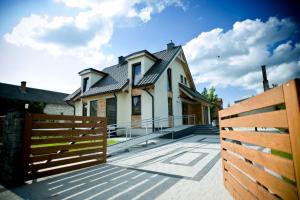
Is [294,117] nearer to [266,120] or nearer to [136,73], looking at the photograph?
[266,120]

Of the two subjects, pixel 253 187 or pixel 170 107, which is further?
pixel 170 107

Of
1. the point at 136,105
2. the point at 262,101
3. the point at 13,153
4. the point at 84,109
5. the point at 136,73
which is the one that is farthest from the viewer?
the point at 84,109

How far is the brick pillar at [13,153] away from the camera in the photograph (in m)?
3.83

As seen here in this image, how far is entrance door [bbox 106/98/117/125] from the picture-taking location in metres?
14.8

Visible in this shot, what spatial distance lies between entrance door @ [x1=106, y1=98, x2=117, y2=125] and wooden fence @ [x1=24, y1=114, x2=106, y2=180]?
356 inches

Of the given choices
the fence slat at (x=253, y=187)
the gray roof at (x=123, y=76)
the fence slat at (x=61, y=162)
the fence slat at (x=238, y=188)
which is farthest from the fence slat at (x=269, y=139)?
the gray roof at (x=123, y=76)

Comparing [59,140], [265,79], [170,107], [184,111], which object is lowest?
[59,140]

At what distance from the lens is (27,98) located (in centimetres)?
2944

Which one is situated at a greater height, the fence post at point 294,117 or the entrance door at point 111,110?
the entrance door at point 111,110

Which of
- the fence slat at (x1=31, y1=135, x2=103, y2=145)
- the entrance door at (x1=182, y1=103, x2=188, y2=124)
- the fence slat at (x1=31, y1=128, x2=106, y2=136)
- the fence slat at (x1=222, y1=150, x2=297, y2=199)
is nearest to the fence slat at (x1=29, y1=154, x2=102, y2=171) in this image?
the fence slat at (x1=31, y1=135, x2=103, y2=145)

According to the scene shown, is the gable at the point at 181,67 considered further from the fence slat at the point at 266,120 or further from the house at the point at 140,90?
the fence slat at the point at 266,120

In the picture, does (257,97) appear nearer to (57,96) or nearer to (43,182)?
(43,182)

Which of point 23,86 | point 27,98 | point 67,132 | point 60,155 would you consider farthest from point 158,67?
point 23,86

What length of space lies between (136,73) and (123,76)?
1694 millimetres
